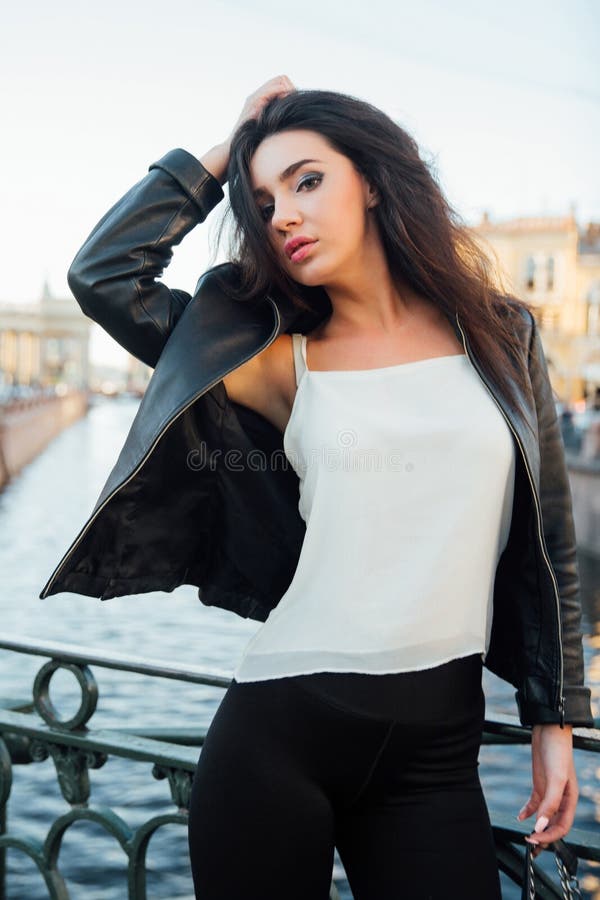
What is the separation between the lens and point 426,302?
6.68ft

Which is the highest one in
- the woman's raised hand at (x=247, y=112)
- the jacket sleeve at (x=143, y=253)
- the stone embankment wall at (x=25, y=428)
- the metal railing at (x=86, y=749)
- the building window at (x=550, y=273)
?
the building window at (x=550, y=273)

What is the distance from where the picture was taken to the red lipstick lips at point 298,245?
76.9 inches

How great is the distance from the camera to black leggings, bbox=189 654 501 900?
5.39 feet

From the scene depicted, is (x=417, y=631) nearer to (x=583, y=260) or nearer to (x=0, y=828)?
(x=0, y=828)

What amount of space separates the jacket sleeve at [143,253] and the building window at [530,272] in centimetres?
4372

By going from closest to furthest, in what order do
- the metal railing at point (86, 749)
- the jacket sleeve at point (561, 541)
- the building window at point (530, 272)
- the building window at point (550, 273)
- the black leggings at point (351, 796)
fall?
the black leggings at point (351, 796)
the jacket sleeve at point (561, 541)
the metal railing at point (86, 749)
the building window at point (550, 273)
the building window at point (530, 272)

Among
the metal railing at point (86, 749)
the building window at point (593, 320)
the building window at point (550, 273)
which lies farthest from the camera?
the building window at point (550, 273)

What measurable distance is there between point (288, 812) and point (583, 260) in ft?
147

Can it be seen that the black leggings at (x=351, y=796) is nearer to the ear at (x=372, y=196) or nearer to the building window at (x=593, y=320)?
the ear at (x=372, y=196)

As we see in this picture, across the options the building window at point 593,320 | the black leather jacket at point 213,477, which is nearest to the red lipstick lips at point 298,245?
the black leather jacket at point 213,477

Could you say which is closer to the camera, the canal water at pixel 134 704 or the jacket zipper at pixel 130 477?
the jacket zipper at pixel 130 477

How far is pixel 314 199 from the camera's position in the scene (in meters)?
1.95

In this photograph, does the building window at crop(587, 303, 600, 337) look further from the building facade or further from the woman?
the woman

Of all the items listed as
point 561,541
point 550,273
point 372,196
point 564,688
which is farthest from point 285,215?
point 550,273
